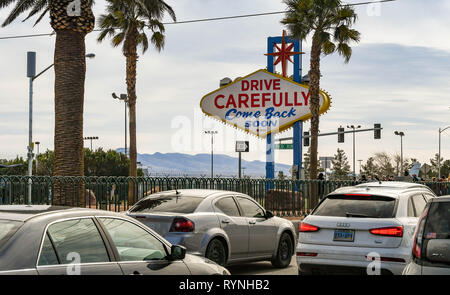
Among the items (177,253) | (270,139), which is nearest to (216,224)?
(177,253)

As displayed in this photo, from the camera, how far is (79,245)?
18.5 ft

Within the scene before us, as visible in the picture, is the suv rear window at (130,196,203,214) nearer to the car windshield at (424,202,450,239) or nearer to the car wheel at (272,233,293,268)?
the car wheel at (272,233,293,268)

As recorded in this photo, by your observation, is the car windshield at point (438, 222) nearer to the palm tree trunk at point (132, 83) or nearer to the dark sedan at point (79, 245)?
the dark sedan at point (79, 245)

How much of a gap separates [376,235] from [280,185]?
12.0 m

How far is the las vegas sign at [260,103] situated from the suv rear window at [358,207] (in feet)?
94.7

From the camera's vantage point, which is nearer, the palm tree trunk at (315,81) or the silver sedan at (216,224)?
the silver sedan at (216,224)

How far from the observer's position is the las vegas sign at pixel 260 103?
39.3 metres

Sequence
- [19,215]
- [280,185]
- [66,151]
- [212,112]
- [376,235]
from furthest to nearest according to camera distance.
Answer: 1. [212,112]
2. [280,185]
3. [66,151]
4. [376,235]
5. [19,215]

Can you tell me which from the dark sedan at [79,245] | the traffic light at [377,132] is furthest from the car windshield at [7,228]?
the traffic light at [377,132]

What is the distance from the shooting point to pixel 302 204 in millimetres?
21500

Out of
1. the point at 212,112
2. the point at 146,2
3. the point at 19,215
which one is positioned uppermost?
the point at 146,2

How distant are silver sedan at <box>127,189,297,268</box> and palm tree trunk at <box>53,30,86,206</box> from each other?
618 centimetres

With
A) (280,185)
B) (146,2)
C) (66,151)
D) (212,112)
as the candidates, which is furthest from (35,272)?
(212,112)
